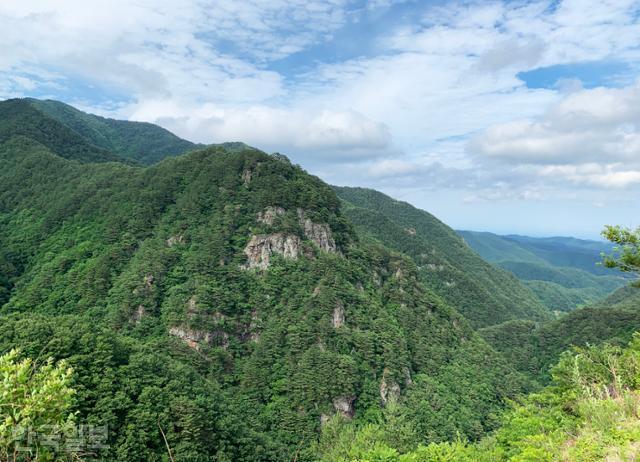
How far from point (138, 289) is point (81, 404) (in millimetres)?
39599

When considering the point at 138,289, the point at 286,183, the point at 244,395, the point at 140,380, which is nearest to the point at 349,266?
the point at 286,183

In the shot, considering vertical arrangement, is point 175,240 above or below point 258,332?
above

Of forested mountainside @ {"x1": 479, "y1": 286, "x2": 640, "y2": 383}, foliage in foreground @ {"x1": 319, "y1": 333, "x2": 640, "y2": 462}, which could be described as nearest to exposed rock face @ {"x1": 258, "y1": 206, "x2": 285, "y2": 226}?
foliage in foreground @ {"x1": 319, "y1": 333, "x2": 640, "y2": 462}

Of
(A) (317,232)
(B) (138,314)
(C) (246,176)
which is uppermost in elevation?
(C) (246,176)

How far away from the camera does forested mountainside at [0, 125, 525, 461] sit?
42.0 m

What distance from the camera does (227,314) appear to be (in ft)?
246

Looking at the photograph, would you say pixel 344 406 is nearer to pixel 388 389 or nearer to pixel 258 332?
pixel 388 389

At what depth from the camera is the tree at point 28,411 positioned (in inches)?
371

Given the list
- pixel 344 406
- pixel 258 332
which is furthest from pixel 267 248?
pixel 344 406

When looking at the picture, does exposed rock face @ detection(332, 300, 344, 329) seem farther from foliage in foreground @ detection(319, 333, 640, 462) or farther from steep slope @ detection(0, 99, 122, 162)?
steep slope @ detection(0, 99, 122, 162)

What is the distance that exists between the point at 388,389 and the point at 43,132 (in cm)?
16512

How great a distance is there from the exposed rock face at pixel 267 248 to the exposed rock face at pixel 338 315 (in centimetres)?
1567

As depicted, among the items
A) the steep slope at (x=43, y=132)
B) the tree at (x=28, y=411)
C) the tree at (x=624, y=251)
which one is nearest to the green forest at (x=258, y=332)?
the tree at (x=624, y=251)

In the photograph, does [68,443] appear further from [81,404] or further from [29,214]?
[29,214]
